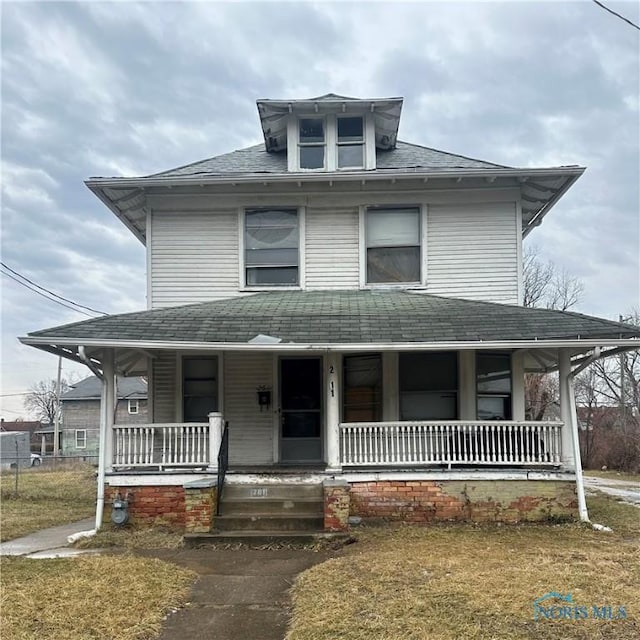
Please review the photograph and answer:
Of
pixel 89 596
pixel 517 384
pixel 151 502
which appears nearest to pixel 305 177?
pixel 517 384

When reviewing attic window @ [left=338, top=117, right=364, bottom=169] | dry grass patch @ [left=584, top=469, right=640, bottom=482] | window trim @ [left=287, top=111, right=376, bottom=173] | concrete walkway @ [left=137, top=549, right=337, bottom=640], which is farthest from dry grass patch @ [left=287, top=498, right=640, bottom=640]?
dry grass patch @ [left=584, top=469, right=640, bottom=482]

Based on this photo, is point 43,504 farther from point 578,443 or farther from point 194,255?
point 578,443

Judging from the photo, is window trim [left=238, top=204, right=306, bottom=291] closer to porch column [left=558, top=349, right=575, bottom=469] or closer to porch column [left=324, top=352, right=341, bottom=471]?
porch column [left=324, top=352, right=341, bottom=471]

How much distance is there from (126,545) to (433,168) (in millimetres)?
8213

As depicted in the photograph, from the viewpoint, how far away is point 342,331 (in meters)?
9.17

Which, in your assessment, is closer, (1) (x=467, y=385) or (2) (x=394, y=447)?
(2) (x=394, y=447)

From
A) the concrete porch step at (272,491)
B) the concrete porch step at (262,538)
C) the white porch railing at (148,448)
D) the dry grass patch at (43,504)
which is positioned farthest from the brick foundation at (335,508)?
the dry grass patch at (43,504)

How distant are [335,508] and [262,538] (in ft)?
3.47

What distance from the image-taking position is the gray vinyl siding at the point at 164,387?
10.8m

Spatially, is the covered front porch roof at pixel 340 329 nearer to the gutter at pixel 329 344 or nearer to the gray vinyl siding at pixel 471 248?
the gutter at pixel 329 344

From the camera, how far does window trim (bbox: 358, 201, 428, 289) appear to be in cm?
1109

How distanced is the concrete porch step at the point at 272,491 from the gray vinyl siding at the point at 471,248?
4477mm

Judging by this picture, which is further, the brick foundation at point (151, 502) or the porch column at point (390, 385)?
the porch column at point (390, 385)

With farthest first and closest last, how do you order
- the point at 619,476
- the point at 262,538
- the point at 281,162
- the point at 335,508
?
the point at 619,476 < the point at 281,162 < the point at 335,508 < the point at 262,538
